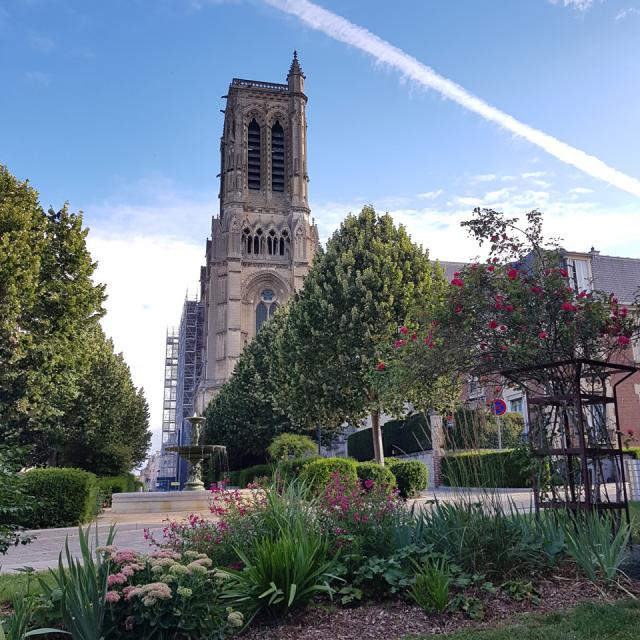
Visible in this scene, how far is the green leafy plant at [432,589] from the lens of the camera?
509 centimetres

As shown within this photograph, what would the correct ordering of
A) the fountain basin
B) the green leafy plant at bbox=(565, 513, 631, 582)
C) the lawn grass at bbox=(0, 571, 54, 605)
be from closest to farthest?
the green leafy plant at bbox=(565, 513, 631, 582) < the lawn grass at bbox=(0, 571, 54, 605) < the fountain basin

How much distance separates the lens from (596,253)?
31.5 m

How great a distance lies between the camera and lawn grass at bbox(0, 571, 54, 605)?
614 cm

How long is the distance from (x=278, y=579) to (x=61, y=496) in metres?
12.3

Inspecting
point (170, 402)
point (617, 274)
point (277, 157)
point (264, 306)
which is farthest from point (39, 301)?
point (170, 402)

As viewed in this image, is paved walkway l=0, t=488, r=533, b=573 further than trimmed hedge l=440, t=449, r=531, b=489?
Yes

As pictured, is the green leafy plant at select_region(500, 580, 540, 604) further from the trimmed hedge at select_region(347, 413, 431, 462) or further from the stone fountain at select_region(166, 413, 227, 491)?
the trimmed hedge at select_region(347, 413, 431, 462)

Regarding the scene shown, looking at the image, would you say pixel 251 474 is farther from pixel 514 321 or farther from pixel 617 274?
pixel 514 321

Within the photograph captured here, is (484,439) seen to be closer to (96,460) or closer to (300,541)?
(300,541)

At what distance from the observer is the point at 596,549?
5691 mm

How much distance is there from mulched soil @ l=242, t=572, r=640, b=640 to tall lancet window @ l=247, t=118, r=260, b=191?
7011cm

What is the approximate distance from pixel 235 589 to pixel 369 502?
1.91 metres

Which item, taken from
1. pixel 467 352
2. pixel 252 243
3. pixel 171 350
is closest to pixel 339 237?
pixel 467 352

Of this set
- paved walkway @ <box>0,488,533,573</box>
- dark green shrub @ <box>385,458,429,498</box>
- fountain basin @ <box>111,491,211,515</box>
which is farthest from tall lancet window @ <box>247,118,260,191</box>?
paved walkway @ <box>0,488,533,573</box>
